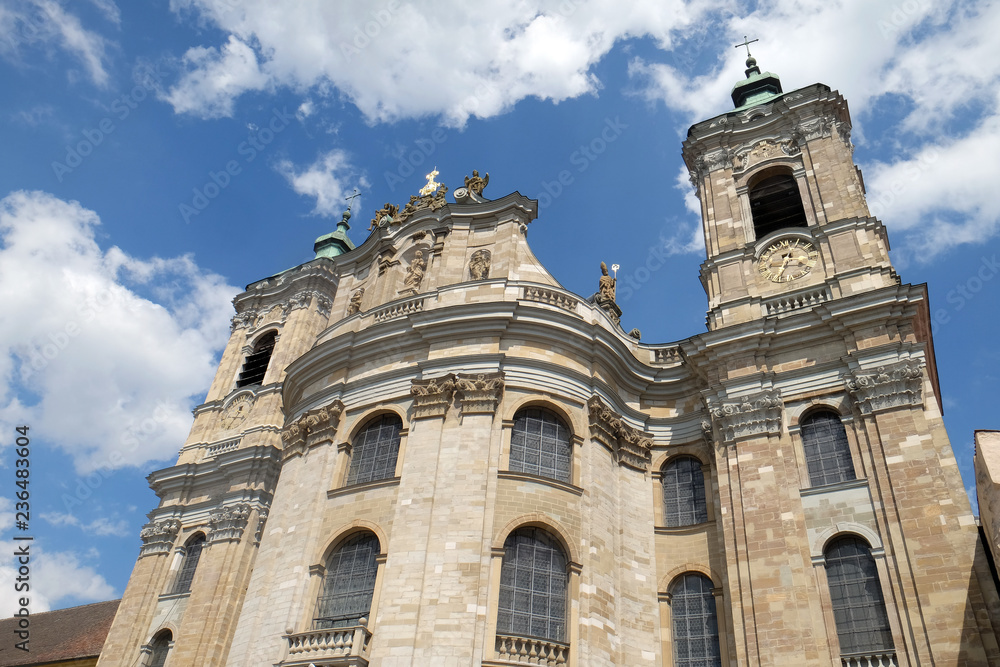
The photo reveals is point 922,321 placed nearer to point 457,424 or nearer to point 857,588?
point 857,588

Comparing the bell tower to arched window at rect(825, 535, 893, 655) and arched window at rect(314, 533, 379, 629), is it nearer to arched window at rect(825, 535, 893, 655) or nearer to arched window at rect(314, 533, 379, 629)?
arched window at rect(825, 535, 893, 655)

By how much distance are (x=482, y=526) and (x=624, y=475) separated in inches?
187

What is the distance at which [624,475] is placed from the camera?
62.1 ft

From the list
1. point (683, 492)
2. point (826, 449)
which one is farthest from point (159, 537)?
point (826, 449)

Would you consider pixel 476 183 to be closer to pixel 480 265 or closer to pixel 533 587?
pixel 480 265

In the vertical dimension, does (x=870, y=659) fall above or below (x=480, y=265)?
below

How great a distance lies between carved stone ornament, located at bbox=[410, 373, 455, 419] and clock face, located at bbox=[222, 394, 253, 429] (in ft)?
38.2

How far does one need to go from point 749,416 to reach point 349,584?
32.9 ft

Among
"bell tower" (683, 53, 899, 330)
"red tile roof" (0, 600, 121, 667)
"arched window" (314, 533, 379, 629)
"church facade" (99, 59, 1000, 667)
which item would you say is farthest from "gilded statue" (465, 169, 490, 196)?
"red tile roof" (0, 600, 121, 667)

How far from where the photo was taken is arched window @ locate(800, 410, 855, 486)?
16547mm

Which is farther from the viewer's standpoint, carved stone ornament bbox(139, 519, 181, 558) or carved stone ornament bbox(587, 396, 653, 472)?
carved stone ornament bbox(139, 519, 181, 558)

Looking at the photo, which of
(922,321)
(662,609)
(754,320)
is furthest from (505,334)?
(922,321)

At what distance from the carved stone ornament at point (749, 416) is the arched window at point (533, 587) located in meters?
5.07

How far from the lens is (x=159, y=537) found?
24.9m
